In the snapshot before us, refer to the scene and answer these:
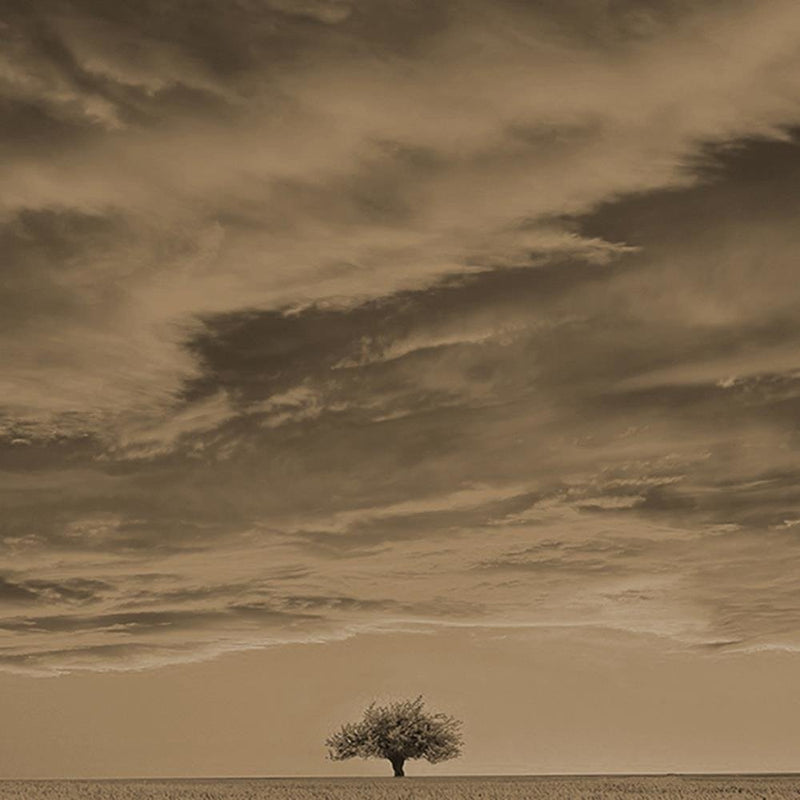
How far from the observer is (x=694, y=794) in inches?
2542

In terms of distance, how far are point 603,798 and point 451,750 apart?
41.8m

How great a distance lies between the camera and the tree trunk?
102 meters

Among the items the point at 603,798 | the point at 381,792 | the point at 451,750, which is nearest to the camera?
the point at 603,798

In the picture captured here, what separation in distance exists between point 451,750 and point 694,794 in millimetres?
37493

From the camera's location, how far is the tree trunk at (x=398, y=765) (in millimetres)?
101750

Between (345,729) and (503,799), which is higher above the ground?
(345,729)

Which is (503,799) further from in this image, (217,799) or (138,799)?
(138,799)

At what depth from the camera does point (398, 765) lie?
10256 cm

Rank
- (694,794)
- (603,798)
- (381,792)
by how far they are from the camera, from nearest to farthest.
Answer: (603,798) → (694,794) → (381,792)

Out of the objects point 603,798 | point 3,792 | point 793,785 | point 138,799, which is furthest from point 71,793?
point 793,785

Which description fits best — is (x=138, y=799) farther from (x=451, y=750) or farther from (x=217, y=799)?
(x=451, y=750)

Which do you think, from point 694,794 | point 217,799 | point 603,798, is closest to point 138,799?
point 217,799

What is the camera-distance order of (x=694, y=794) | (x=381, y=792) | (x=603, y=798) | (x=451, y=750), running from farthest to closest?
1. (x=451, y=750)
2. (x=381, y=792)
3. (x=694, y=794)
4. (x=603, y=798)

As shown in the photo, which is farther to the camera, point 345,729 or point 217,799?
point 345,729
